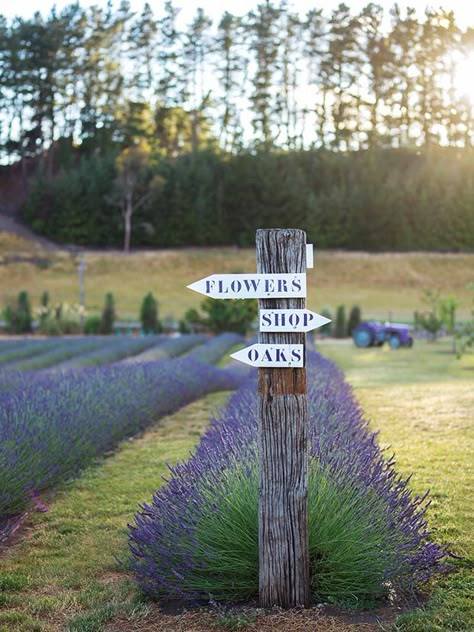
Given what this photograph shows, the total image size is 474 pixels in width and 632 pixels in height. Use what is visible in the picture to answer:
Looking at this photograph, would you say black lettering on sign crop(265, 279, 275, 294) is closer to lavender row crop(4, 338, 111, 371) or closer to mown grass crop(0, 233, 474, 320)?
lavender row crop(4, 338, 111, 371)

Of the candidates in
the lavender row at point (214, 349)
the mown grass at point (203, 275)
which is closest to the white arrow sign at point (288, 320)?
the lavender row at point (214, 349)

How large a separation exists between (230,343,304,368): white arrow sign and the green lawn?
3.34 ft

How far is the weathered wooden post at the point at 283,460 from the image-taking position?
3.38 meters

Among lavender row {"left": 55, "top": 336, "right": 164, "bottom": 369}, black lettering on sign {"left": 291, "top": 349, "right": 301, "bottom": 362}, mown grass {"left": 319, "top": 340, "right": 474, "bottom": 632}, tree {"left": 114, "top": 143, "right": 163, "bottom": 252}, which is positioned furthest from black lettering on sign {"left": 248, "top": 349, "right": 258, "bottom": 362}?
tree {"left": 114, "top": 143, "right": 163, "bottom": 252}

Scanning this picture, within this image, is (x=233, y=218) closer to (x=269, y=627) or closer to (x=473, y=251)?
(x=473, y=251)

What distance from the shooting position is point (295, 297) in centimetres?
345

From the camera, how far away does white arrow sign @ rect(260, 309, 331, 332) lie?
3.42m

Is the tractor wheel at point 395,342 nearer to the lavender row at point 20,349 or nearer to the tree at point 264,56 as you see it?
the lavender row at point 20,349

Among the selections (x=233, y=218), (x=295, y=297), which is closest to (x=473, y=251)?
(x=233, y=218)

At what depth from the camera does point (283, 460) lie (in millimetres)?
3418

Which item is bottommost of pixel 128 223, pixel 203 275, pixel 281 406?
pixel 203 275

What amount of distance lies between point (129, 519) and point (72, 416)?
1.28 metres

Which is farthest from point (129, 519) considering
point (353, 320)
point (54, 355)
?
point (353, 320)

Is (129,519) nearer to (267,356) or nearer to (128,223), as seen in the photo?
(267,356)
